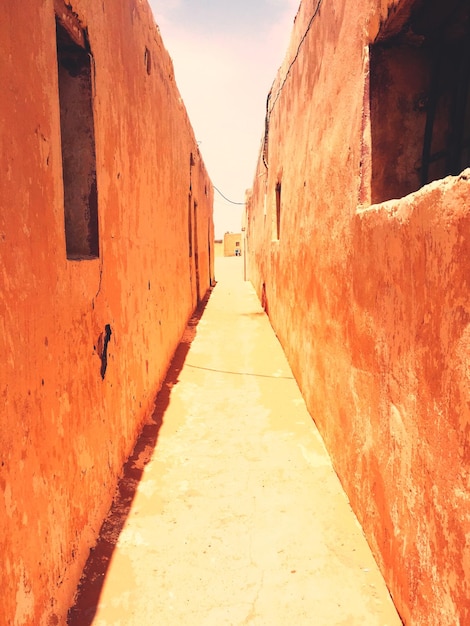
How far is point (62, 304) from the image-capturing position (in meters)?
2.06

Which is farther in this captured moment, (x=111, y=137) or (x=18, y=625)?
(x=111, y=137)

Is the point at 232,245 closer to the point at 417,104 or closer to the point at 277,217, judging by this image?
the point at 277,217

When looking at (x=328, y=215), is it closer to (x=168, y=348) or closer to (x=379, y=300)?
(x=379, y=300)

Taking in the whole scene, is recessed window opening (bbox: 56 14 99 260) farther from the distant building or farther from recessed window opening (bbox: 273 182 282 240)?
the distant building

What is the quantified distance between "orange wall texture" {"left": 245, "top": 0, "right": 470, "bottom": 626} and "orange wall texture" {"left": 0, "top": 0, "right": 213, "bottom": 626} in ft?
5.14

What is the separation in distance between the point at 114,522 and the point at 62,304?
57.7 inches

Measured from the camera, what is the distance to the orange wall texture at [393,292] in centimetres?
151

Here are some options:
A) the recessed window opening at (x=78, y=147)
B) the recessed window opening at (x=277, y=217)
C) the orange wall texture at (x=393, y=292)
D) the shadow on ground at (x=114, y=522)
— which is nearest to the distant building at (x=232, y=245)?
the recessed window opening at (x=277, y=217)

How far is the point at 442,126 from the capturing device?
7.61 ft

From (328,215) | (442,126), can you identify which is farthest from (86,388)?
(442,126)

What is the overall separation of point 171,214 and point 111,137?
2.86 meters

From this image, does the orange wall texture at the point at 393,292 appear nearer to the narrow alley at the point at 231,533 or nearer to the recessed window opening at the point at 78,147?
the narrow alley at the point at 231,533

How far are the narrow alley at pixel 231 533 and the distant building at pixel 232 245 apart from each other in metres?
33.5

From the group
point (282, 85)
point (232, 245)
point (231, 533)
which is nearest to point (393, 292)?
point (231, 533)
